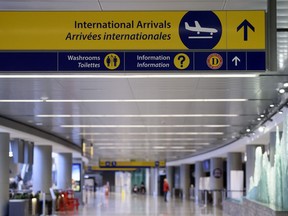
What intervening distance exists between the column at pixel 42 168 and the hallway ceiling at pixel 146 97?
4.79 metres

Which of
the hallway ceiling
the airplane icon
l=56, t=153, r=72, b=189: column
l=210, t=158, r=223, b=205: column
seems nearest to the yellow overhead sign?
the airplane icon

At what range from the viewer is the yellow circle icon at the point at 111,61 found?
26.0 ft

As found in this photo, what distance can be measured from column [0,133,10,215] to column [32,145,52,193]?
27.2ft

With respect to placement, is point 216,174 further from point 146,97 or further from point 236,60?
point 236,60

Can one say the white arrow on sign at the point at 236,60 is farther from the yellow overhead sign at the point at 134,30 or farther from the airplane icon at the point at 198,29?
the airplane icon at the point at 198,29

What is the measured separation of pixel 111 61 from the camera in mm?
7984

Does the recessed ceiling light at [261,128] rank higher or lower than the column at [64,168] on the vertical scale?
higher

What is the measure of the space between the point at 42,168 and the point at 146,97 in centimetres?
1562

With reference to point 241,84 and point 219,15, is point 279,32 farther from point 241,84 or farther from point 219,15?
point 241,84

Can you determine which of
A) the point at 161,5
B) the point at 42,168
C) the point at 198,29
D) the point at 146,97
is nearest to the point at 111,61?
the point at 198,29

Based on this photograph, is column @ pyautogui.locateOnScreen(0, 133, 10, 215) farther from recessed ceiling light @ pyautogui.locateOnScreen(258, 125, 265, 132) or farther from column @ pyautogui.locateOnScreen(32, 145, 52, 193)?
recessed ceiling light @ pyautogui.locateOnScreen(258, 125, 265, 132)

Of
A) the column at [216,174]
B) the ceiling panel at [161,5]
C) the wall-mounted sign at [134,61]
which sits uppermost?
the ceiling panel at [161,5]

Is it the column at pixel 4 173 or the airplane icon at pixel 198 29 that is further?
the column at pixel 4 173

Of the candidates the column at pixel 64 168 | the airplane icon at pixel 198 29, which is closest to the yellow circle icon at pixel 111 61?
the airplane icon at pixel 198 29
